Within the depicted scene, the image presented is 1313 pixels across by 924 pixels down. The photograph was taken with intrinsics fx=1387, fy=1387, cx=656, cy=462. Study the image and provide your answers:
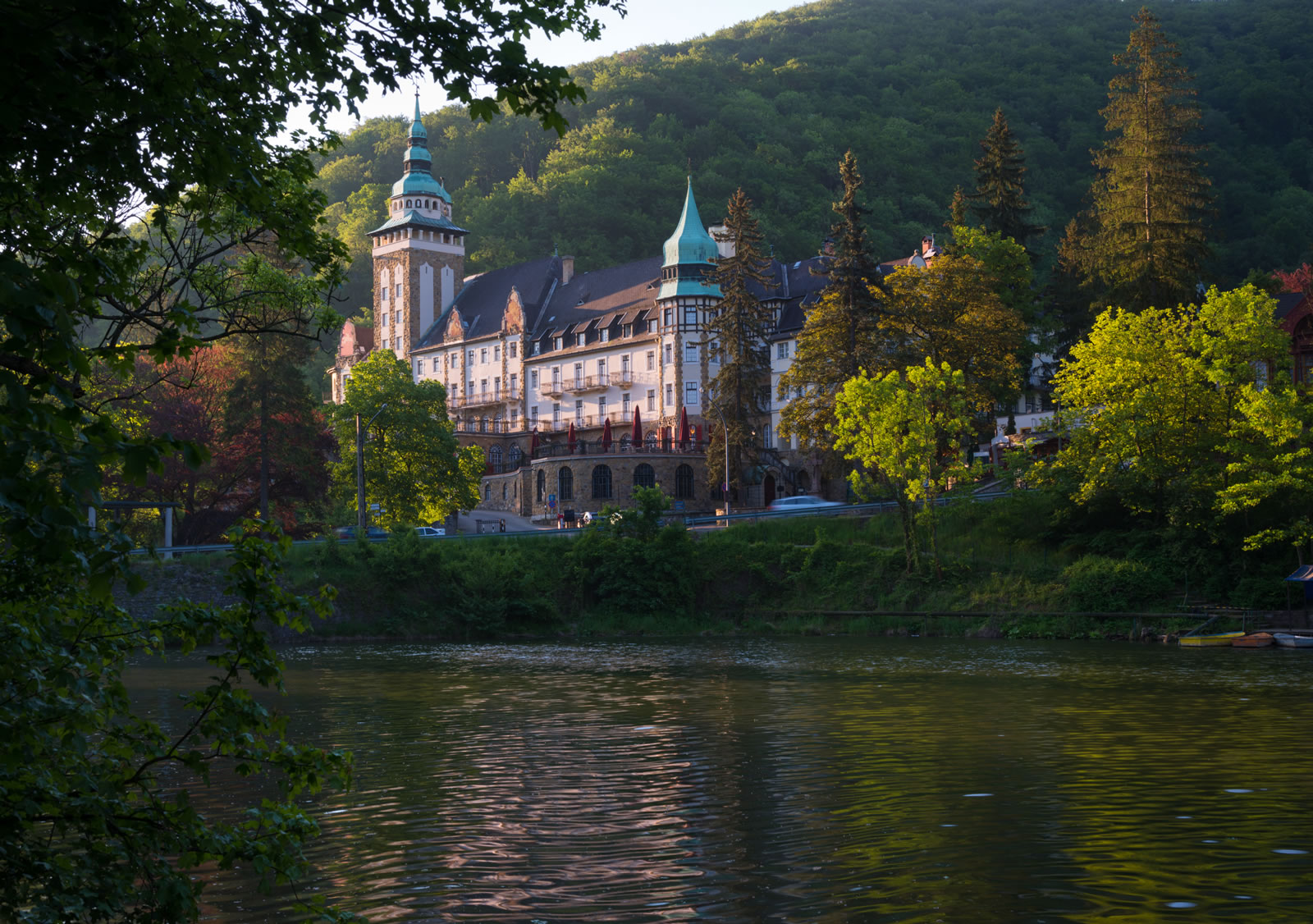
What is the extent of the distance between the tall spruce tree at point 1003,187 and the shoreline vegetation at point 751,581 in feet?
68.5

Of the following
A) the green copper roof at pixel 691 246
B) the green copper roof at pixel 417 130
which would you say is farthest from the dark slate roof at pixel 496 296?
Result: the green copper roof at pixel 691 246

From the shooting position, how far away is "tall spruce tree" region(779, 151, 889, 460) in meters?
63.6

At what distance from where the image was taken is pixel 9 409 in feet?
16.7

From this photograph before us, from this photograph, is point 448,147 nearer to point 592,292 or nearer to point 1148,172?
point 592,292

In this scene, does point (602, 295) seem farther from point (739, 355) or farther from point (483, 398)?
point (739, 355)

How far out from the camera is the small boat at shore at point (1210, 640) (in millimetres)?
42312

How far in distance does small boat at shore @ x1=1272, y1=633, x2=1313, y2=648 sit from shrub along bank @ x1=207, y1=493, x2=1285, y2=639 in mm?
7851

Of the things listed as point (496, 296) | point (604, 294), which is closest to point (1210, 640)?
point (604, 294)

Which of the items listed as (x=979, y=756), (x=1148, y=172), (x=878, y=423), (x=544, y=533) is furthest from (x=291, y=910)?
(x=1148, y=172)

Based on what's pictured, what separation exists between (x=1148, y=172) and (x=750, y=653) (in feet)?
116

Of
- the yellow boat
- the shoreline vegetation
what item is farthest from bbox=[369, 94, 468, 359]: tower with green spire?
the yellow boat

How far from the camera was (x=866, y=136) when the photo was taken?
439ft

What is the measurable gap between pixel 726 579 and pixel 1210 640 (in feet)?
66.8

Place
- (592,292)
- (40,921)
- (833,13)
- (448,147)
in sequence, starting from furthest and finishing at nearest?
(833,13), (448,147), (592,292), (40,921)
